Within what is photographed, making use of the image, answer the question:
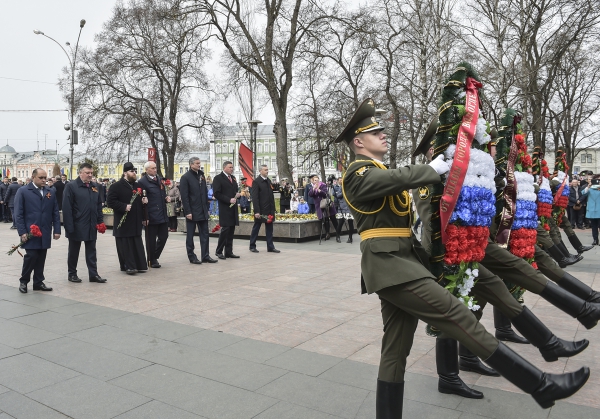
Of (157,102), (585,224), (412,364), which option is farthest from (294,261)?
(157,102)

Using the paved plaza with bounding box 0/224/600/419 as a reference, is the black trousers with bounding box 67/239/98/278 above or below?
above

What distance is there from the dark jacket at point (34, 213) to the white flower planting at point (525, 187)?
259 inches

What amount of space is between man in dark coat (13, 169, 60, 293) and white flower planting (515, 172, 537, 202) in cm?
657

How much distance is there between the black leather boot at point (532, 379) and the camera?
9.37ft

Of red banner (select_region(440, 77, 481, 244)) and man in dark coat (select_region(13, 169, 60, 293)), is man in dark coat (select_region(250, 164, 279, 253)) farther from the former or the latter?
red banner (select_region(440, 77, 481, 244))

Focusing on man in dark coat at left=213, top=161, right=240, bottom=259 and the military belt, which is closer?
the military belt

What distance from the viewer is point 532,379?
2.85 metres

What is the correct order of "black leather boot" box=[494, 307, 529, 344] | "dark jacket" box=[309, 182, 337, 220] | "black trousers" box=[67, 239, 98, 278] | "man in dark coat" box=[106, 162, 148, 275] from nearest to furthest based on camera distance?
"black leather boot" box=[494, 307, 529, 344]
"black trousers" box=[67, 239, 98, 278]
"man in dark coat" box=[106, 162, 148, 275]
"dark jacket" box=[309, 182, 337, 220]

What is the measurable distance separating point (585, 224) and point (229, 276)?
15.8 metres

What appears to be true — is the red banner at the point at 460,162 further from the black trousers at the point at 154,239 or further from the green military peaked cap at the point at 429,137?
the black trousers at the point at 154,239

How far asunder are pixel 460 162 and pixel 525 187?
252cm

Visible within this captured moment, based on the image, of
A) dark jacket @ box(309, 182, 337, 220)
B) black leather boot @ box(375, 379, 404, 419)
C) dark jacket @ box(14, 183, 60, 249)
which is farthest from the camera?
dark jacket @ box(309, 182, 337, 220)

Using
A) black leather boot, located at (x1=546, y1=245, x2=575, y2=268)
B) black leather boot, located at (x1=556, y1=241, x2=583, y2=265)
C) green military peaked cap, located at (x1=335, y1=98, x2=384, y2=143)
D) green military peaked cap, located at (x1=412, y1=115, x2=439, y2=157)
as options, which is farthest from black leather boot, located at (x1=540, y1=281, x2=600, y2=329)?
black leather boot, located at (x1=556, y1=241, x2=583, y2=265)

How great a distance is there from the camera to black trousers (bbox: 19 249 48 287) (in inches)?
305
